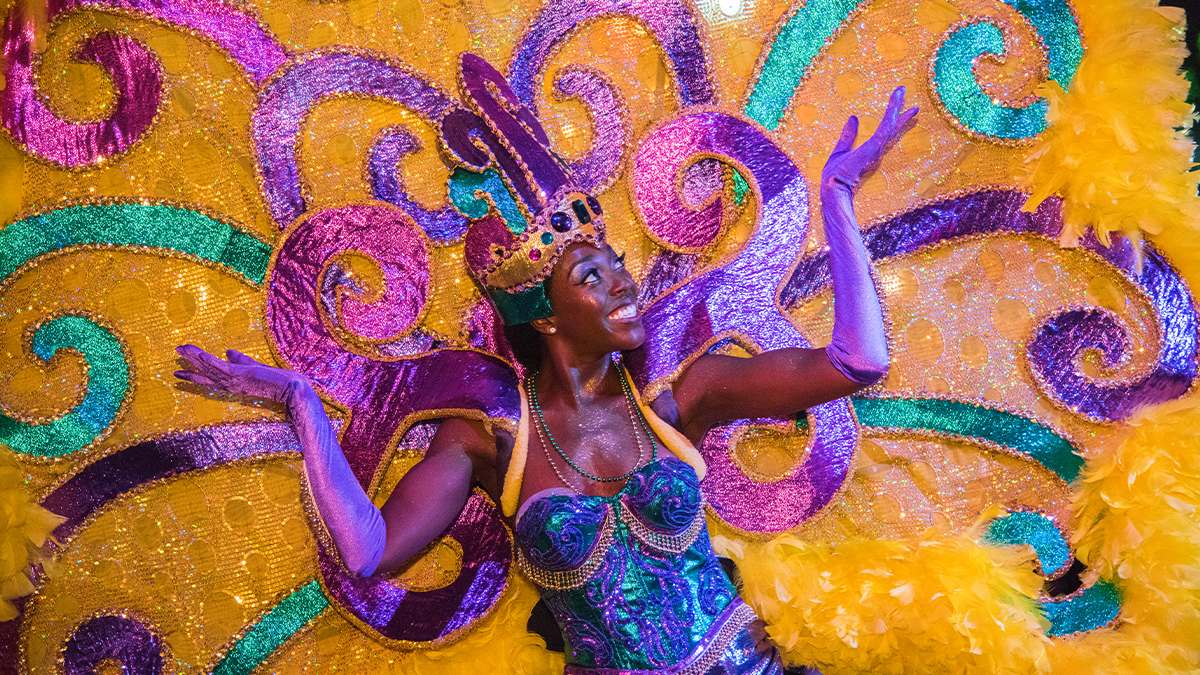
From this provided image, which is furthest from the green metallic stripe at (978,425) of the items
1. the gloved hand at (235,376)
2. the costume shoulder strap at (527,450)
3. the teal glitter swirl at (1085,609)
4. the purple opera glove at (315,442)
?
the gloved hand at (235,376)

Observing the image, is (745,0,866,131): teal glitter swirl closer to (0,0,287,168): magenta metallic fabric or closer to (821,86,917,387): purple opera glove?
(821,86,917,387): purple opera glove

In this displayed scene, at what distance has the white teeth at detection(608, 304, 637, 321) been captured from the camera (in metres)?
2.80

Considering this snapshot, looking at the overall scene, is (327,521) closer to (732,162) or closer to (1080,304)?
(732,162)

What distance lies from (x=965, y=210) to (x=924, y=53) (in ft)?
1.44

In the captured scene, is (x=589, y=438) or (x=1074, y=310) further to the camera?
(x=1074, y=310)

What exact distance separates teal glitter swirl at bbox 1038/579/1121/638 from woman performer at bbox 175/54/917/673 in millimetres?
829

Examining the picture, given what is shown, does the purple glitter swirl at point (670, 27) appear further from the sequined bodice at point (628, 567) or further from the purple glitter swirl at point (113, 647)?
the purple glitter swirl at point (113, 647)

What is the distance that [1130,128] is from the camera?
3.06 m

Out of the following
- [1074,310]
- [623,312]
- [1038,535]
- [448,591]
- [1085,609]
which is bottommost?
[1085,609]

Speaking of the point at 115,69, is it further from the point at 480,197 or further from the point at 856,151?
the point at 856,151

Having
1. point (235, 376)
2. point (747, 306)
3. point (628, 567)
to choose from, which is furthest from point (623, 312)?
point (235, 376)

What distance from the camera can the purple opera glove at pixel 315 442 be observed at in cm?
261

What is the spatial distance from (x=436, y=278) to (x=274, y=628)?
100cm

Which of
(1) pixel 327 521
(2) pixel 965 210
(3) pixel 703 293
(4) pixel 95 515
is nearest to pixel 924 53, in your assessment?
(2) pixel 965 210
